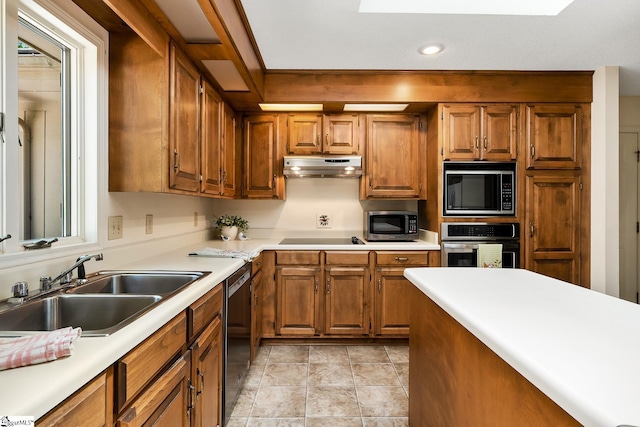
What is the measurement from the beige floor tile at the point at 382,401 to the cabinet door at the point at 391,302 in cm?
65

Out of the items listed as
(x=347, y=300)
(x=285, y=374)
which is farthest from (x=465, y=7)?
(x=285, y=374)

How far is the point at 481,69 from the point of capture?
260 cm

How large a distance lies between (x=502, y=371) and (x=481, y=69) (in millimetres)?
2578

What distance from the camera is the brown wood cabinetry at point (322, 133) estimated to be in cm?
297

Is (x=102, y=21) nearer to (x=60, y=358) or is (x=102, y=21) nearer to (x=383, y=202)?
(x=60, y=358)

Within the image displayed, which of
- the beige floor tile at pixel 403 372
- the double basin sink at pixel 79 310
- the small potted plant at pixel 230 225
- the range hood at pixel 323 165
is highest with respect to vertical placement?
the range hood at pixel 323 165

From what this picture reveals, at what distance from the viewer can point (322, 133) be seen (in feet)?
9.75

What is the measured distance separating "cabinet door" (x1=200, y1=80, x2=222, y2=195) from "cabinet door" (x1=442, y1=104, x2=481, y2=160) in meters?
1.93

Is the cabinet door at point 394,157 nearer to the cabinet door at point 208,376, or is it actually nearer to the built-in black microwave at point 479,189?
the built-in black microwave at point 479,189

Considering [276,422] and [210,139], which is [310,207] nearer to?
[210,139]

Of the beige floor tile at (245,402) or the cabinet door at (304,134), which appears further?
the cabinet door at (304,134)

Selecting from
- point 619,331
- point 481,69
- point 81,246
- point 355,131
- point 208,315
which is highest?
point 481,69

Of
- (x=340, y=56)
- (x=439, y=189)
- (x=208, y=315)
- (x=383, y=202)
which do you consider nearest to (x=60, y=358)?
(x=208, y=315)

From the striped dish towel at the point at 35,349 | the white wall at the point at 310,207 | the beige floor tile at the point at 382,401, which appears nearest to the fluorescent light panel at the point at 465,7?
the white wall at the point at 310,207
